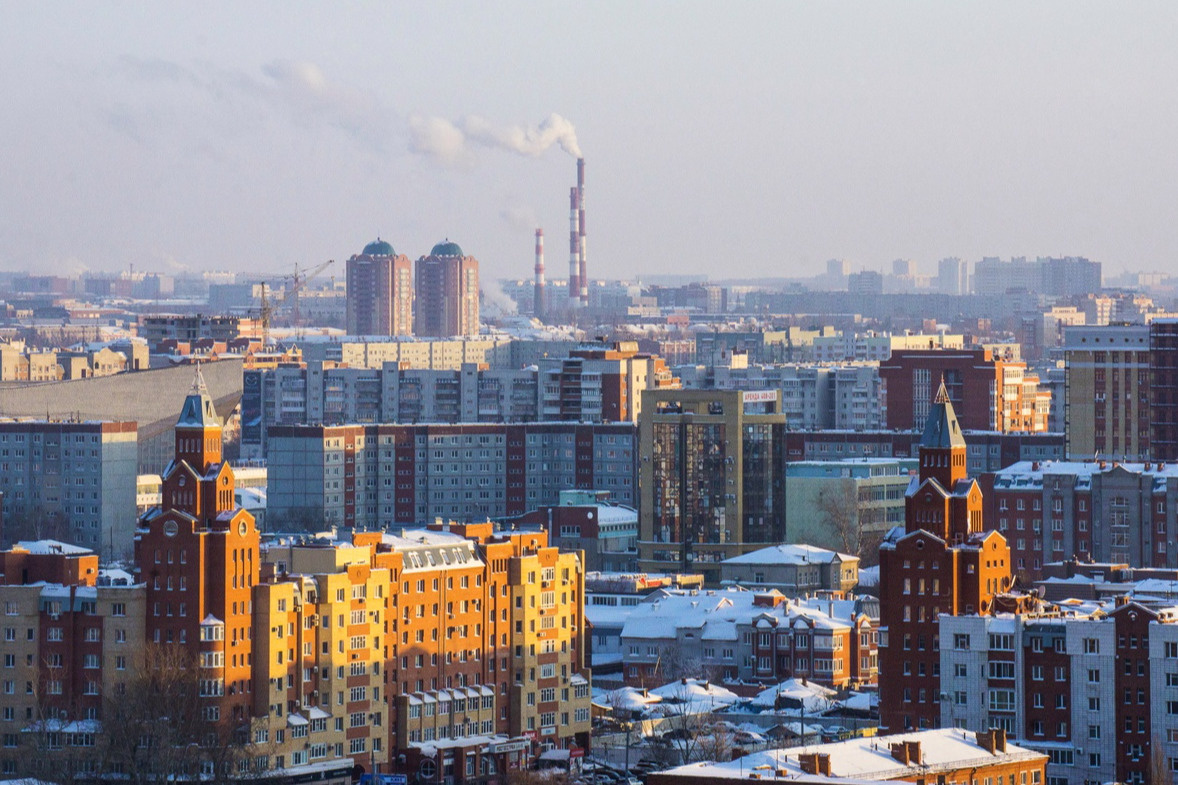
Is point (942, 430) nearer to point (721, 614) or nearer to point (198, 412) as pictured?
point (198, 412)

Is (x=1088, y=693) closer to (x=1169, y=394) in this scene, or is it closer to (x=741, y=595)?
(x=741, y=595)

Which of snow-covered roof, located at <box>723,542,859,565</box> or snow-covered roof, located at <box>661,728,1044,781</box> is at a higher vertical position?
snow-covered roof, located at <box>723,542,859,565</box>

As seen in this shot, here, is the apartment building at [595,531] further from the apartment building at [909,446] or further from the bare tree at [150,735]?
the bare tree at [150,735]

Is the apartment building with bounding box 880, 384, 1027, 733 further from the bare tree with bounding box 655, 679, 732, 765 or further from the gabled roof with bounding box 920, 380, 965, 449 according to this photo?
the bare tree with bounding box 655, 679, 732, 765

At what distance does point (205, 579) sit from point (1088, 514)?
3055 centimetres

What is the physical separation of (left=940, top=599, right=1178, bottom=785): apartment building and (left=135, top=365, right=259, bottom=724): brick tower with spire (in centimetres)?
1213

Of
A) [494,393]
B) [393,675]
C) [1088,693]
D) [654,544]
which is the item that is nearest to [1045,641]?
[1088,693]

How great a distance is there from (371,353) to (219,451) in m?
114

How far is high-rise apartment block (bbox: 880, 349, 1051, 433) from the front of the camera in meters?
112

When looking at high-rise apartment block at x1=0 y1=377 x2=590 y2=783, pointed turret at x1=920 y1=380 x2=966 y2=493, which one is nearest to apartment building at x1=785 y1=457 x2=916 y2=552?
high-rise apartment block at x1=0 y1=377 x2=590 y2=783

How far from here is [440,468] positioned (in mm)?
106688

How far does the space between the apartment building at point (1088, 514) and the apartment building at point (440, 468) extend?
21.8 meters

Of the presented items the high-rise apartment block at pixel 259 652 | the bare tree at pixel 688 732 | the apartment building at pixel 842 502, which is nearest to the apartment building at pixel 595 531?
the apartment building at pixel 842 502

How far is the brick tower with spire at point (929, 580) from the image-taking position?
2266 inches
